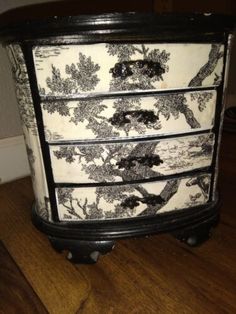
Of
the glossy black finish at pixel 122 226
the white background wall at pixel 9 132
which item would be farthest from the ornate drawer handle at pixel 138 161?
the white background wall at pixel 9 132

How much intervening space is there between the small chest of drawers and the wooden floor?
0.06 m

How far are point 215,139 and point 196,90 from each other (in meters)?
0.15

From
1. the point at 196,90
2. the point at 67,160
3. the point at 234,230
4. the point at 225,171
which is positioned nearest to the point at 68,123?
the point at 67,160

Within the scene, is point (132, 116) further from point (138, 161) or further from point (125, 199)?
point (125, 199)

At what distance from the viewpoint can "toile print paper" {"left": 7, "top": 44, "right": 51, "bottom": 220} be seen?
2.14 ft

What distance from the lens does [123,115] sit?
0.65m

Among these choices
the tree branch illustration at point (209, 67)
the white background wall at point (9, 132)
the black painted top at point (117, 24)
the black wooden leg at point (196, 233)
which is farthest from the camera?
the white background wall at point (9, 132)

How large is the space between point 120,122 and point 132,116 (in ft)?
0.10

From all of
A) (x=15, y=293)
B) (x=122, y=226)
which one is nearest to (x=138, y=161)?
(x=122, y=226)

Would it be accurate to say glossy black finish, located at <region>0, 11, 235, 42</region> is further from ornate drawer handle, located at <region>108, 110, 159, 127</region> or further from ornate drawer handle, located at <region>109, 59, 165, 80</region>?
ornate drawer handle, located at <region>108, 110, 159, 127</region>

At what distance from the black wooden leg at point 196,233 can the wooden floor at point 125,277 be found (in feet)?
0.07

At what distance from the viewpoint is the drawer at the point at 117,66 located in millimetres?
599

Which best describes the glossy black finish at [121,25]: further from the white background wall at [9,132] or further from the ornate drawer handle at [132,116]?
the white background wall at [9,132]

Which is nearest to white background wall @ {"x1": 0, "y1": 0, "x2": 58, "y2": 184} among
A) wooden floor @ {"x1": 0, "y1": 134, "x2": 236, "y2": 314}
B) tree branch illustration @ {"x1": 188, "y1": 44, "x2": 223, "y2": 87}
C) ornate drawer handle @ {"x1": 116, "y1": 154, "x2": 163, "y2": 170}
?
wooden floor @ {"x1": 0, "y1": 134, "x2": 236, "y2": 314}
